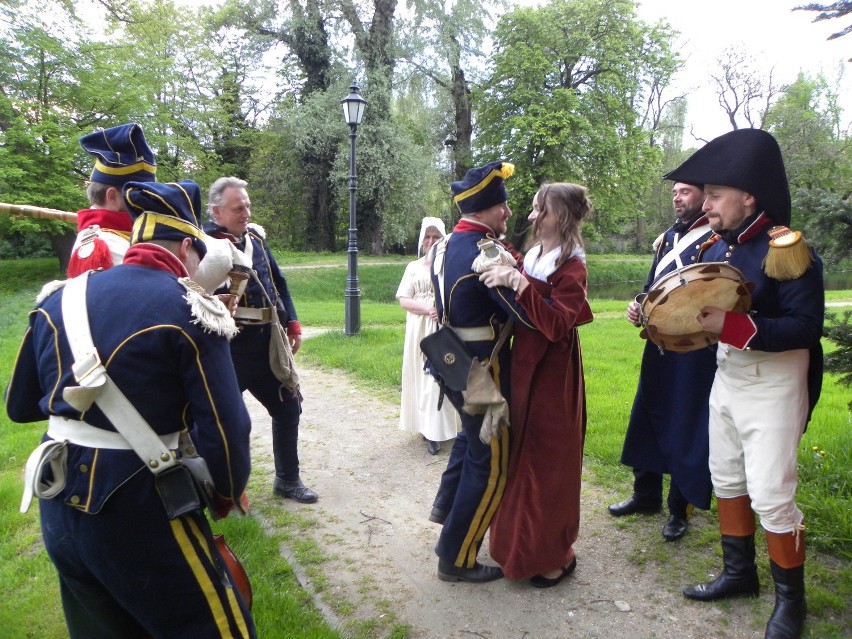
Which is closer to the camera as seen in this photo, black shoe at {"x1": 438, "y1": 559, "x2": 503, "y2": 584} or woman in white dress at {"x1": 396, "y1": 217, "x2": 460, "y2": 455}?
black shoe at {"x1": 438, "y1": 559, "x2": 503, "y2": 584}

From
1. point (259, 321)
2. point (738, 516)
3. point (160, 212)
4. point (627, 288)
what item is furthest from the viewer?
point (627, 288)

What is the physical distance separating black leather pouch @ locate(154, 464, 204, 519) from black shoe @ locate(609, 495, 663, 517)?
3.07 metres

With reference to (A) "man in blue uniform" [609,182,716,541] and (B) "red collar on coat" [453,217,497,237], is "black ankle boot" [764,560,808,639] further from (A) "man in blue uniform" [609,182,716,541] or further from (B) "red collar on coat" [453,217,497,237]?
(B) "red collar on coat" [453,217,497,237]

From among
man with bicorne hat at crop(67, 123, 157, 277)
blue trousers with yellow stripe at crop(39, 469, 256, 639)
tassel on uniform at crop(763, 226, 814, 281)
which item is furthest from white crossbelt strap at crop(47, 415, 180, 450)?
tassel on uniform at crop(763, 226, 814, 281)

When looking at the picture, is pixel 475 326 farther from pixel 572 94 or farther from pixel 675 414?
pixel 572 94

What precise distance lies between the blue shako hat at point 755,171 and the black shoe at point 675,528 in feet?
6.25

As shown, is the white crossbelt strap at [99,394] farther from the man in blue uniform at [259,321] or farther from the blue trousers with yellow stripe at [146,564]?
the man in blue uniform at [259,321]

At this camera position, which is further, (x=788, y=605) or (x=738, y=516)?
(x=738, y=516)

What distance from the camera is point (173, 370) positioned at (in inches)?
74.4

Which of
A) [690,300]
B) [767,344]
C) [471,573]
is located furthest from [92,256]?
[767,344]

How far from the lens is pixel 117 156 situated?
125 inches

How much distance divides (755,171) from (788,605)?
6.57 ft

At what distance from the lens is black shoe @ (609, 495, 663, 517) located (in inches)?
163

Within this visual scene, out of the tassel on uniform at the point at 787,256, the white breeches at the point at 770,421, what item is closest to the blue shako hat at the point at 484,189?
the tassel on uniform at the point at 787,256
